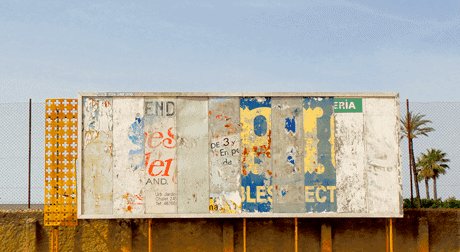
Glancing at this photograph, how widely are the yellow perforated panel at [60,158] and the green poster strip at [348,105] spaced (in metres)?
6.41

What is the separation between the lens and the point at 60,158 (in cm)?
857

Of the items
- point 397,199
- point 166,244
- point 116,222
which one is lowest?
point 166,244

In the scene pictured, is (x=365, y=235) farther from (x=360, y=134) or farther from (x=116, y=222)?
(x=116, y=222)

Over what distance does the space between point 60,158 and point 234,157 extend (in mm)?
4282

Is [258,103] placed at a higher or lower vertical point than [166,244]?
higher

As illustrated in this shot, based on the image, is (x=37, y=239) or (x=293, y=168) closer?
(x=293, y=168)

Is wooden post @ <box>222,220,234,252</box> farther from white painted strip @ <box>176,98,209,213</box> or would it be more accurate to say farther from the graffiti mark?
the graffiti mark

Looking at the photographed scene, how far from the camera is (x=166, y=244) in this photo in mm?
8789

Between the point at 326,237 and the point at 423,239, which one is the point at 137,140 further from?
the point at 423,239

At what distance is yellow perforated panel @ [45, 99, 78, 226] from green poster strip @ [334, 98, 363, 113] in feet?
21.0

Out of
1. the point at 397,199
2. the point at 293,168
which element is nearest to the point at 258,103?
the point at 293,168

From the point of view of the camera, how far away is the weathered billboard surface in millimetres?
8273

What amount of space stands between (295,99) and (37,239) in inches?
295

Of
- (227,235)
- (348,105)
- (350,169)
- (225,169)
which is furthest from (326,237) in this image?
(348,105)
